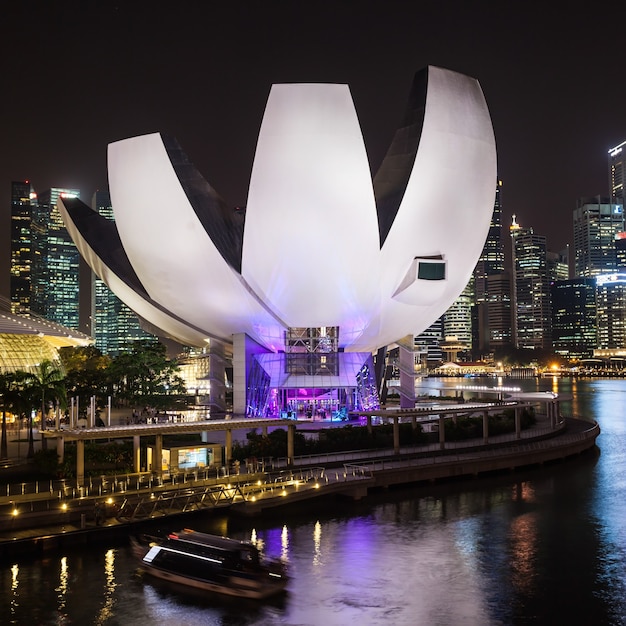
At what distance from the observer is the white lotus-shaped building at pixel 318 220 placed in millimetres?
37719

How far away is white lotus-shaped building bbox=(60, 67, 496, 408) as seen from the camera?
3772cm

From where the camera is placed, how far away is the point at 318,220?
1542 inches

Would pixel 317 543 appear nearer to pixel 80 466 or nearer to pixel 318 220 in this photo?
pixel 80 466

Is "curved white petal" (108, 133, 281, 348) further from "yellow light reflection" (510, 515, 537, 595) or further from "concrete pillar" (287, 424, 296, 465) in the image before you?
"yellow light reflection" (510, 515, 537, 595)

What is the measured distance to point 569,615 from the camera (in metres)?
18.1

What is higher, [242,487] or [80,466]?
[80,466]

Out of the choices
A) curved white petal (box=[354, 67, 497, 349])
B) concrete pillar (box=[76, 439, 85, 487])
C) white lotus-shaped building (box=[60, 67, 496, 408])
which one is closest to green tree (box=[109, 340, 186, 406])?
white lotus-shaped building (box=[60, 67, 496, 408])

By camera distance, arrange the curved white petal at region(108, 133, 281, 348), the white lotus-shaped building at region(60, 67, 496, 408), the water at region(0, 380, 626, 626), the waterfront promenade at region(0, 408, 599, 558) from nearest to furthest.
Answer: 1. the water at region(0, 380, 626, 626)
2. the waterfront promenade at region(0, 408, 599, 558)
3. the white lotus-shaped building at region(60, 67, 496, 408)
4. the curved white petal at region(108, 133, 281, 348)

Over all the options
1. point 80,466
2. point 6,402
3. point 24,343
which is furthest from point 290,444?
point 24,343

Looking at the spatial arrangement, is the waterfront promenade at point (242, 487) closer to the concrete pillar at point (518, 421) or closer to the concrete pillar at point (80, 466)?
the concrete pillar at point (518, 421)

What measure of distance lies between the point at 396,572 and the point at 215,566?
201 inches

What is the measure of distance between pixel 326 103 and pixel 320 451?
53.8ft

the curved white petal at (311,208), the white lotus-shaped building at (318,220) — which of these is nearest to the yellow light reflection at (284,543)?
the curved white petal at (311,208)

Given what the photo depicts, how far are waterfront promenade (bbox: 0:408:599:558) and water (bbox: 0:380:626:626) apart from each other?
70cm
